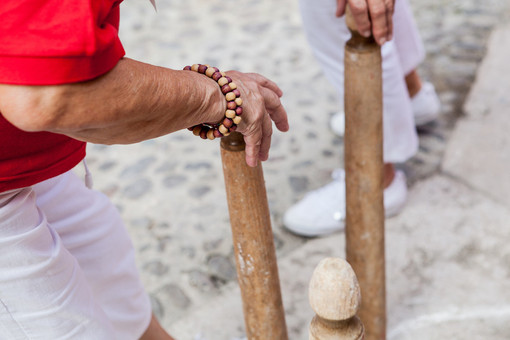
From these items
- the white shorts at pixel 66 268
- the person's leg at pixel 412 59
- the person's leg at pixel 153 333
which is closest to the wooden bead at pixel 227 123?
the white shorts at pixel 66 268

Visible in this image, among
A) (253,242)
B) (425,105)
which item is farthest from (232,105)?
(425,105)

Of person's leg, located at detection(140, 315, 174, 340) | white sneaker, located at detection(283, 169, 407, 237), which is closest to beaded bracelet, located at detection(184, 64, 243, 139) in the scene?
person's leg, located at detection(140, 315, 174, 340)

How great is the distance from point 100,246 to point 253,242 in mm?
401

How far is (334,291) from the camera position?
1.12 meters

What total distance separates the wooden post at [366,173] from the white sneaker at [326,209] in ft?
2.08

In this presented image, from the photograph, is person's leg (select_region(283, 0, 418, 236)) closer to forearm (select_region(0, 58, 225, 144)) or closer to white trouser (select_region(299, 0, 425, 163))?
white trouser (select_region(299, 0, 425, 163))

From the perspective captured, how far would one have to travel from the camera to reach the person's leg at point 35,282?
1.21m

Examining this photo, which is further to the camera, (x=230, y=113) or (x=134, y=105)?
(x=230, y=113)

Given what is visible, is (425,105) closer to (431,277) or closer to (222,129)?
(431,277)

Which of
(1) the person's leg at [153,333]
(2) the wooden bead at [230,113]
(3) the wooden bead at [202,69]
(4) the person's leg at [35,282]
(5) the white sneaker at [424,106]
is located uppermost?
(3) the wooden bead at [202,69]

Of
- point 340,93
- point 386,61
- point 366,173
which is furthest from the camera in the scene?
point 340,93

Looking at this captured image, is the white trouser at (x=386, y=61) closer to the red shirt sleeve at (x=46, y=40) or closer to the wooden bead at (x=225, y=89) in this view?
the wooden bead at (x=225, y=89)

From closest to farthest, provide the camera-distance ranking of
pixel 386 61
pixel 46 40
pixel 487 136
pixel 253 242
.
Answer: pixel 46 40, pixel 253 242, pixel 386 61, pixel 487 136

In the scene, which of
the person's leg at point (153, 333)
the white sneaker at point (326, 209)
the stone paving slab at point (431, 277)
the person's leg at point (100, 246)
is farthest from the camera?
the white sneaker at point (326, 209)
